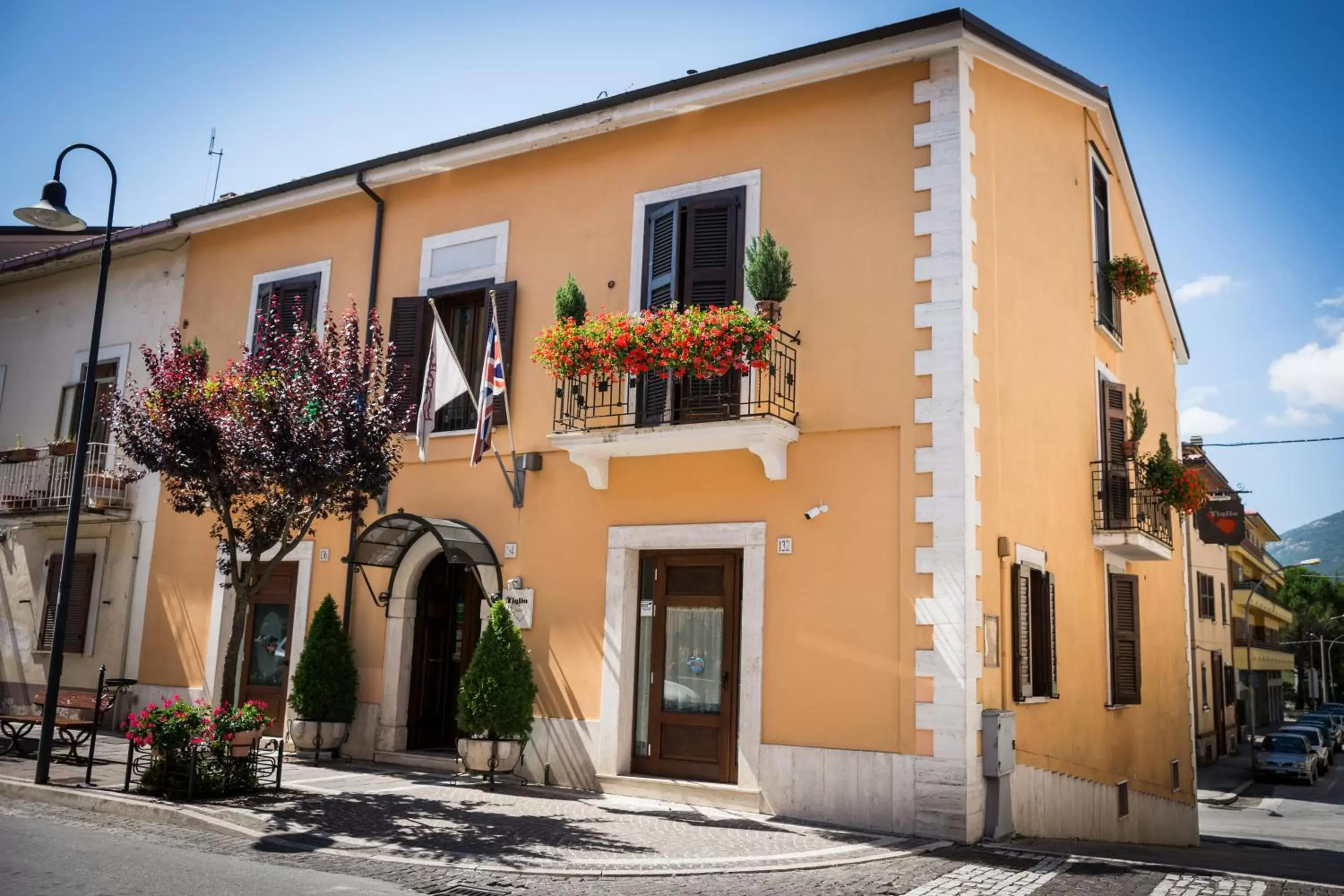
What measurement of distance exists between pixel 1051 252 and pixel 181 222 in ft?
41.9

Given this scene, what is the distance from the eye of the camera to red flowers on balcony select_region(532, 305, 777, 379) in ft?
34.4

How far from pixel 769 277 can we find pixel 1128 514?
7035 mm

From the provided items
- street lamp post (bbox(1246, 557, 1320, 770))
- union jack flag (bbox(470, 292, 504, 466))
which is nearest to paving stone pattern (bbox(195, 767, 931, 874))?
union jack flag (bbox(470, 292, 504, 466))

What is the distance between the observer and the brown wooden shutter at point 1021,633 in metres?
11.0

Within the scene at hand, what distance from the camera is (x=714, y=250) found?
39.2 ft

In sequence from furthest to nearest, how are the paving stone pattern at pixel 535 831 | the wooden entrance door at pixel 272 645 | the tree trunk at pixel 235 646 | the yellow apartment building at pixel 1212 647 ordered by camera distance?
the yellow apartment building at pixel 1212 647
the wooden entrance door at pixel 272 645
the tree trunk at pixel 235 646
the paving stone pattern at pixel 535 831

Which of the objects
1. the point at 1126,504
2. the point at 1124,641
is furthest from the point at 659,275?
the point at 1124,641

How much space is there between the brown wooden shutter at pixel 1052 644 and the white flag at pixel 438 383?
273 inches

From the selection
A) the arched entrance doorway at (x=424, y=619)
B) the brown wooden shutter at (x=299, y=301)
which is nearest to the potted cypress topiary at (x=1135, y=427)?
the arched entrance doorway at (x=424, y=619)

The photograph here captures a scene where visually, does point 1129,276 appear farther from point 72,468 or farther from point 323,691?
point 72,468

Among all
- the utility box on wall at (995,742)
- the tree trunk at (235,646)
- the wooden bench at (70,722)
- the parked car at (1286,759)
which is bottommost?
the parked car at (1286,759)

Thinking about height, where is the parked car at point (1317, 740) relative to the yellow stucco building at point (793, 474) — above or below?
below

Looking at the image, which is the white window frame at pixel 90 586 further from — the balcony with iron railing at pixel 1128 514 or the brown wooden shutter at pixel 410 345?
the balcony with iron railing at pixel 1128 514

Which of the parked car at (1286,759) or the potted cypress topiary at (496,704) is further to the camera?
the parked car at (1286,759)
